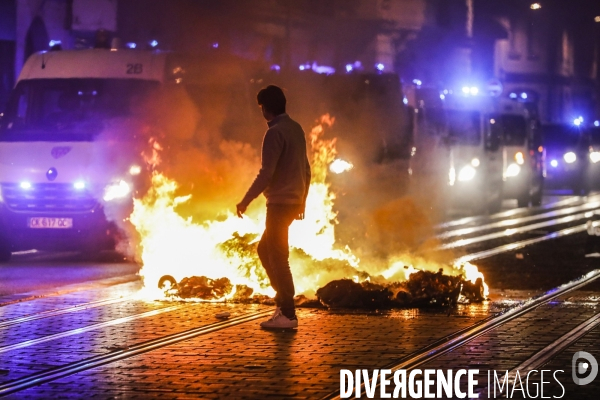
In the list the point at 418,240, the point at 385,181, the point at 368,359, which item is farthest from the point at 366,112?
the point at 368,359

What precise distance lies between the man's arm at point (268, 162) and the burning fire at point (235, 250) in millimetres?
2434

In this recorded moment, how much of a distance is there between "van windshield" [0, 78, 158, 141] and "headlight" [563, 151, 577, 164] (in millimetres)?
33950

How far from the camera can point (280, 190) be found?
9891mm

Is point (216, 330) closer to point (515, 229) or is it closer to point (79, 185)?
point (79, 185)

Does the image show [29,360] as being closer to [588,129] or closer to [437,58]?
[437,58]

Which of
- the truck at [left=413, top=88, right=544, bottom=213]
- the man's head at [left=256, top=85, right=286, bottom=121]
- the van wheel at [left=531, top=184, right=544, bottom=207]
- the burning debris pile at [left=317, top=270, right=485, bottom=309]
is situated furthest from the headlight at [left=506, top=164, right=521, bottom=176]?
the man's head at [left=256, top=85, right=286, bottom=121]

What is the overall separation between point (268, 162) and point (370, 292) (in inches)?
86.5

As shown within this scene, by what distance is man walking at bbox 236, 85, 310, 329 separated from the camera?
32.3 feet

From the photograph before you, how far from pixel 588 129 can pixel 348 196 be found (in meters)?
34.1

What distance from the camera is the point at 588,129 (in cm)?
4981

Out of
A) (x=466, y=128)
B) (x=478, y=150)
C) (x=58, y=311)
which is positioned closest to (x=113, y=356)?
(x=58, y=311)

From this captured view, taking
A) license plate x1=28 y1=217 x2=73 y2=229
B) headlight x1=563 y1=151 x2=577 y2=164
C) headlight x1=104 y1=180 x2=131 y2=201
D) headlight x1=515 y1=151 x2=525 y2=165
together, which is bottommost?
license plate x1=28 y1=217 x2=73 y2=229

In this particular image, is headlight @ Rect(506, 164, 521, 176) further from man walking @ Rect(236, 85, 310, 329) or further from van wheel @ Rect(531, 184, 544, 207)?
man walking @ Rect(236, 85, 310, 329)

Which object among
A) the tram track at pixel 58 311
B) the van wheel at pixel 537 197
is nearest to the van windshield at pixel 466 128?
the van wheel at pixel 537 197
